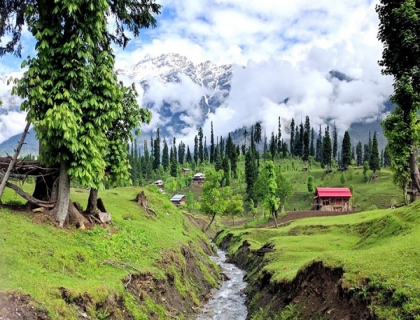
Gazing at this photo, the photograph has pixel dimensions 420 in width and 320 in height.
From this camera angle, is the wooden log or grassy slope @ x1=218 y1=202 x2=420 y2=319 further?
the wooden log

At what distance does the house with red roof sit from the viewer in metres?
109

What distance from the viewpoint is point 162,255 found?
86.3ft

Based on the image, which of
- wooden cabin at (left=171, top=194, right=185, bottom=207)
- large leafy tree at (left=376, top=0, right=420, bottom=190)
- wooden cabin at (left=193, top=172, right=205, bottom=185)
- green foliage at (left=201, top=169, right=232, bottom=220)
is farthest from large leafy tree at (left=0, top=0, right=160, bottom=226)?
wooden cabin at (left=193, top=172, right=205, bottom=185)

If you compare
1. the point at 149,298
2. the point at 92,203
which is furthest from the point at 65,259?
the point at 92,203

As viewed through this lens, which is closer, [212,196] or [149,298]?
[149,298]

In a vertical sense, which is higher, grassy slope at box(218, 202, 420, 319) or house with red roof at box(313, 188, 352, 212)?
grassy slope at box(218, 202, 420, 319)

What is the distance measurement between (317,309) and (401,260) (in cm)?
466

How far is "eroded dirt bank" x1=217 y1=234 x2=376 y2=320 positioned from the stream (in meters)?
0.86

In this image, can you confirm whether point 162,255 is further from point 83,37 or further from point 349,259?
point 83,37

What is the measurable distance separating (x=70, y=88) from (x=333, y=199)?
10175cm

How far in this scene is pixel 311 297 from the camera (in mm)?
19484

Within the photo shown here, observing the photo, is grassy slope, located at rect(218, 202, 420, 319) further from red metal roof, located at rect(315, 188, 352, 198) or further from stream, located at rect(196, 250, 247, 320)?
red metal roof, located at rect(315, 188, 352, 198)

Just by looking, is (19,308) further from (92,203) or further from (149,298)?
(92,203)

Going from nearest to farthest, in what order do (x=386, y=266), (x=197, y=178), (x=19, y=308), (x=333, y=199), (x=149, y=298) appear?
(x=19, y=308), (x=386, y=266), (x=149, y=298), (x=333, y=199), (x=197, y=178)
